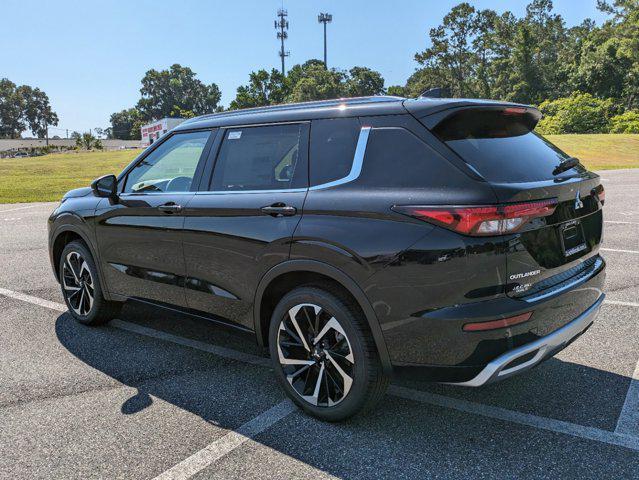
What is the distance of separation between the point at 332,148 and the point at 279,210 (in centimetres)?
47

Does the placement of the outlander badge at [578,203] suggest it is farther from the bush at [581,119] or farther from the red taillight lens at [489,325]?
the bush at [581,119]

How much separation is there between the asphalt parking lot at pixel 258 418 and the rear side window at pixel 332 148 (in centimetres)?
125

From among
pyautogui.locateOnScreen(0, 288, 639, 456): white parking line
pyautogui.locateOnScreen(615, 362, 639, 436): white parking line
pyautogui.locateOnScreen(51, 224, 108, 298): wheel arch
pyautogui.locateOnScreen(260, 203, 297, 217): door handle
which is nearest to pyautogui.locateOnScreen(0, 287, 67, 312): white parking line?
pyautogui.locateOnScreen(51, 224, 108, 298): wheel arch

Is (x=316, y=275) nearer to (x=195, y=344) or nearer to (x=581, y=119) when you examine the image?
(x=195, y=344)

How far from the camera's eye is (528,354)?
2.69 metres

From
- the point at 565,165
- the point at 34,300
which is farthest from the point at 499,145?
the point at 34,300

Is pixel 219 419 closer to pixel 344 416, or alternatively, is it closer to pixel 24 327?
pixel 344 416


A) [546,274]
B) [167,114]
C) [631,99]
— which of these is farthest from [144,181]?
[167,114]

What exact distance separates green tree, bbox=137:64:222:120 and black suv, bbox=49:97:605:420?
570 feet

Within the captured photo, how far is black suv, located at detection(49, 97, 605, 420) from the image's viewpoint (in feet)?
8.54

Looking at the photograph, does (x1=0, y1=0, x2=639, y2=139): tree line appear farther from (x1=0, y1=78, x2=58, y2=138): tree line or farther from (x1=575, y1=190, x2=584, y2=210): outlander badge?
(x1=0, y1=78, x2=58, y2=138): tree line

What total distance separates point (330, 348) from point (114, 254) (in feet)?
7.37

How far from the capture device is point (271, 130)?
3.54 metres

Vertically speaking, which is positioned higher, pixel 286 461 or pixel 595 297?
pixel 595 297
